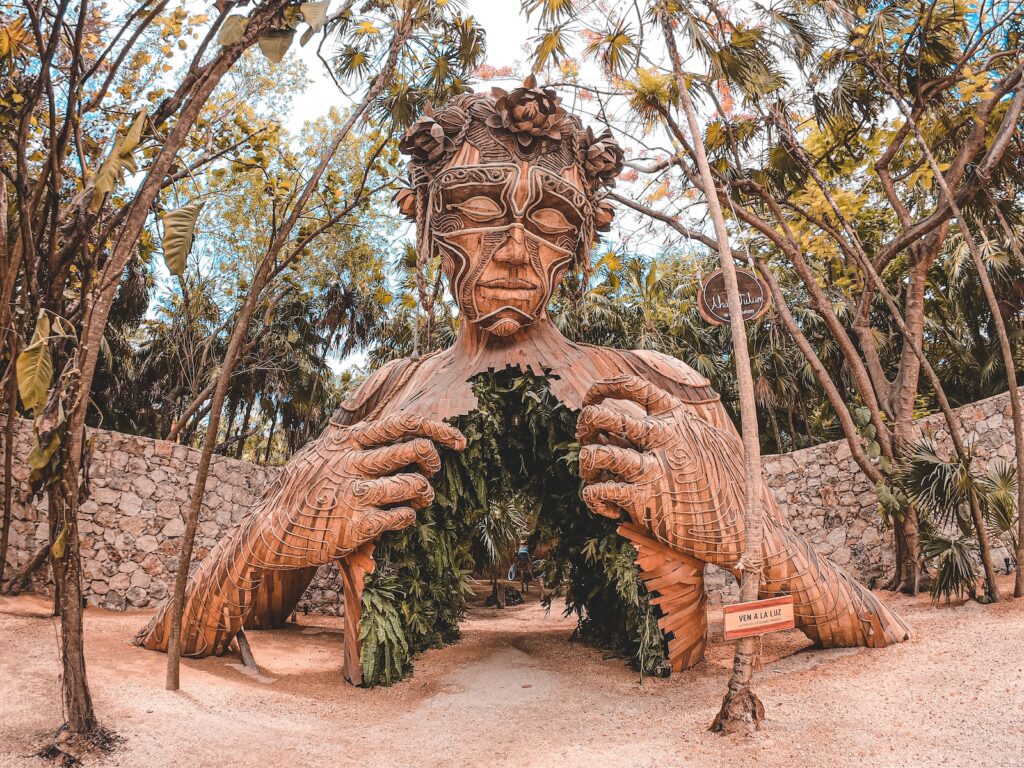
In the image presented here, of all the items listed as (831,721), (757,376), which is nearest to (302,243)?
(831,721)

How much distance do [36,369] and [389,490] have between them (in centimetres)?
192

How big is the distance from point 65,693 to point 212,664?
1738mm

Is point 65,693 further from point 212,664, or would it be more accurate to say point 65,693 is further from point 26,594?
point 26,594

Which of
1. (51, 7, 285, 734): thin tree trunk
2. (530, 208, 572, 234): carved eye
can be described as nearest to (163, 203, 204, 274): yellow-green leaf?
(51, 7, 285, 734): thin tree trunk

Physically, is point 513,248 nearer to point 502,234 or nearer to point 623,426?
point 502,234

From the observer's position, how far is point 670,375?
191 inches

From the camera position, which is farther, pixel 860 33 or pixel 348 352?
pixel 348 352

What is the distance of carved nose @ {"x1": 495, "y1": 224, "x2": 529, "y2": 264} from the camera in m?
4.59

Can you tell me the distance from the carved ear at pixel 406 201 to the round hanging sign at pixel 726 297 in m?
2.23

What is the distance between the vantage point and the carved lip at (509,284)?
15.3ft

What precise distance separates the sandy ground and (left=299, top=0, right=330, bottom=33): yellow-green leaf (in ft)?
10.8

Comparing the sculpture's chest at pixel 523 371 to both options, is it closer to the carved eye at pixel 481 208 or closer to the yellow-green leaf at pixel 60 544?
the carved eye at pixel 481 208

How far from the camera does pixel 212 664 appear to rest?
4531 millimetres

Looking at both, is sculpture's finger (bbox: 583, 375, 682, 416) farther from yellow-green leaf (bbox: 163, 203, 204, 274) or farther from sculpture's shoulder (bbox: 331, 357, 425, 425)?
yellow-green leaf (bbox: 163, 203, 204, 274)
